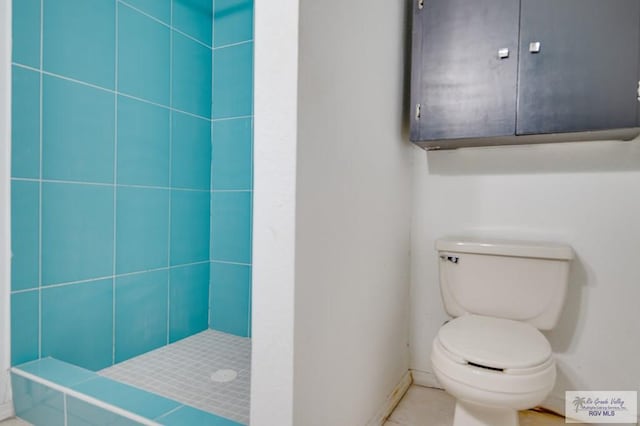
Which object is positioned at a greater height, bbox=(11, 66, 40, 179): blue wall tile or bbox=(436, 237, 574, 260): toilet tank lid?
bbox=(11, 66, 40, 179): blue wall tile

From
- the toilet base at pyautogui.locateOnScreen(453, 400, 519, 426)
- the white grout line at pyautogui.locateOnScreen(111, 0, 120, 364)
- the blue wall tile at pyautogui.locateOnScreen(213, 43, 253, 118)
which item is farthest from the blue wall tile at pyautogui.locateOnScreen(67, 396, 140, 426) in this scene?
the blue wall tile at pyautogui.locateOnScreen(213, 43, 253, 118)

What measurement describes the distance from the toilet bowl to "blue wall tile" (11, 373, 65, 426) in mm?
1289

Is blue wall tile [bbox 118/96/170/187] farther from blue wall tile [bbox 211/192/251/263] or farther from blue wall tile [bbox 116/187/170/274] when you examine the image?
blue wall tile [bbox 211/192/251/263]

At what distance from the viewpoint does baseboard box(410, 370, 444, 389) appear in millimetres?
1771

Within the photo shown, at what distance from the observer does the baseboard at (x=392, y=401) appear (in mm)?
1387

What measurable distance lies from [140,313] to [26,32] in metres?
1.25

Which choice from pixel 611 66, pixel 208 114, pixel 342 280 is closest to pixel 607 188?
pixel 611 66

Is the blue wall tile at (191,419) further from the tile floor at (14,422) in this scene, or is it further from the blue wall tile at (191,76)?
the blue wall tile at (191,76)

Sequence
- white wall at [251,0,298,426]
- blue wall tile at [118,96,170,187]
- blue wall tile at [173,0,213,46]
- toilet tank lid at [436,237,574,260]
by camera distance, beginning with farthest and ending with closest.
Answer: blue wall tile at [173,0,213,46] < blue wall tile at [118,96,170,187] < toilet tank lid at [436,237,574,260] < white wall at [251,0,298,426]

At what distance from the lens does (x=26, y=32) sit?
1342 millimetres

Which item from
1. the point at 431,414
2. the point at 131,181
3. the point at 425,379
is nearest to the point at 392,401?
the point at 431,414

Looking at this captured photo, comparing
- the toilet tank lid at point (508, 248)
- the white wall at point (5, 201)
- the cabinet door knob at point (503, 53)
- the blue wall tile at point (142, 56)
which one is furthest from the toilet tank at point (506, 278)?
the white wall at point (5, 201)

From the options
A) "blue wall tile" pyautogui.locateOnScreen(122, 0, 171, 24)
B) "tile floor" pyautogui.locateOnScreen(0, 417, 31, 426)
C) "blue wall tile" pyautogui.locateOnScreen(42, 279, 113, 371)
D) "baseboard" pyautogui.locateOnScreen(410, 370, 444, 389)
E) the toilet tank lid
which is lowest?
"baseboard" pyautogui.locateOnScreen(410, 370, 444, 389)

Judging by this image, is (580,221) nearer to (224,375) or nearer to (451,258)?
(451,258)
